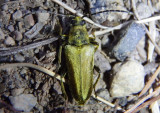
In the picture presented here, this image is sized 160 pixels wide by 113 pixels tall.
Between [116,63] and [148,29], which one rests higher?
[148,29]

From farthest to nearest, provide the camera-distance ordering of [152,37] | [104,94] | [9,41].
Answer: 1. [152,37]
2. [104,94]
3. [9,41]

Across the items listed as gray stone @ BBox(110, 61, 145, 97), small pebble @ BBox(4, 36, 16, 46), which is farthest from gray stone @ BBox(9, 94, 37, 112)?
gray stone @ BBox(110, 61, 145, 97)

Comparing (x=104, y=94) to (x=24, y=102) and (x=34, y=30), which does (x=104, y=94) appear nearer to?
(x=24, y=102)

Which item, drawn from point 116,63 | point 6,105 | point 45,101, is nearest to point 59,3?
point 116,63

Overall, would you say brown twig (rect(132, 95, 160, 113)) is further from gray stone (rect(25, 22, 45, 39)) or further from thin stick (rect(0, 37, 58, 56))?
gray stone (rect(25, 22, 45, 39))

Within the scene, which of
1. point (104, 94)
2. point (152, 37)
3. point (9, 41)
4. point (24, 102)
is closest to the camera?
point (9, 41)

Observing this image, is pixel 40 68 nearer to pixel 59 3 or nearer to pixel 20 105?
pixel 20 105

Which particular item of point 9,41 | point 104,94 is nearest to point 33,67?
point 9,41
